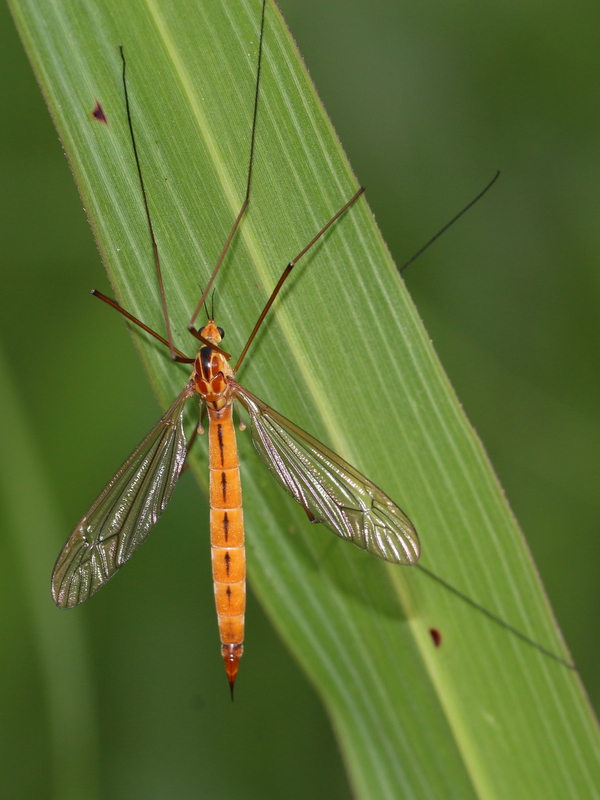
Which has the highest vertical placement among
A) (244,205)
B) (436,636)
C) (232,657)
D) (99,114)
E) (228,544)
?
(99,114)

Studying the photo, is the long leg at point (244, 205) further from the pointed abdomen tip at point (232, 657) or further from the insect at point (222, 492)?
the pointed abdomen tip at point (232, 657)

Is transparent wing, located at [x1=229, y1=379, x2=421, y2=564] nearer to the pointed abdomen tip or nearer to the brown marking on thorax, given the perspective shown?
the brown marking on thorax

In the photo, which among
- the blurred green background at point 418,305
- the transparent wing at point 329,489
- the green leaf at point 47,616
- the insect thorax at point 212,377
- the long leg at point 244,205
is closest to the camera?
the long leg at point 244,205

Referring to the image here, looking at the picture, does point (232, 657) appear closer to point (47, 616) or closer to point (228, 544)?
point (228, 544)

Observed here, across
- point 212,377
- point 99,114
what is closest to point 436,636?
point 212,377

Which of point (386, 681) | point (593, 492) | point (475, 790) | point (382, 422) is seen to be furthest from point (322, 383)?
point (593, 492)

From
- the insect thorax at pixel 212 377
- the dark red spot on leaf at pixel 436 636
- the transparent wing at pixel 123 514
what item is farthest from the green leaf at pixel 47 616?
the dark red spot on leaf at pixel 436 636
